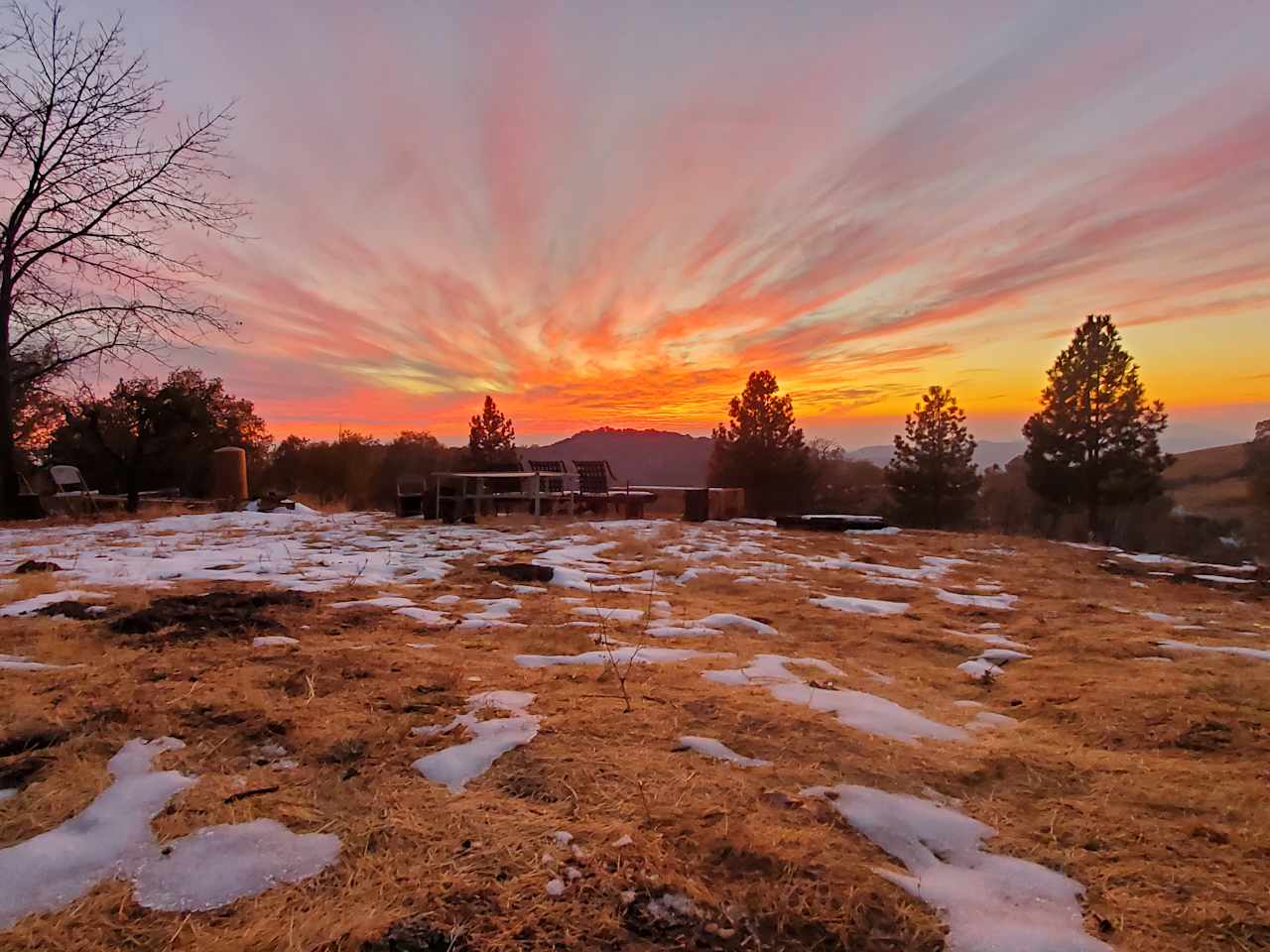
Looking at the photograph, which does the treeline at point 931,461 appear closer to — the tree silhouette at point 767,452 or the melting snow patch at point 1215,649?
the tree silhouette at point 767,452

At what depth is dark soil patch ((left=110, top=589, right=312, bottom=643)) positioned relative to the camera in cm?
303

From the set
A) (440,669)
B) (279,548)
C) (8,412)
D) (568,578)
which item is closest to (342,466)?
(8,412)

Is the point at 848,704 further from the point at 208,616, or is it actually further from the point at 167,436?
the point at 167,436

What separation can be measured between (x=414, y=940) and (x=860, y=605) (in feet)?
12.4

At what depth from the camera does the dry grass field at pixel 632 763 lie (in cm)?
116

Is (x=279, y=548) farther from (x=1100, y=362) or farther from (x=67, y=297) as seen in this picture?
(x=1100, y=362)

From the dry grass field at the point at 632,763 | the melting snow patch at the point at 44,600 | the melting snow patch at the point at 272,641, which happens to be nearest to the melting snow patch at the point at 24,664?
the dry grass field at the point at 632,763

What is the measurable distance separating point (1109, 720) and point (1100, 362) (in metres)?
30.7

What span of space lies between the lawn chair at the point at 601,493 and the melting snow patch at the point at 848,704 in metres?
8.37

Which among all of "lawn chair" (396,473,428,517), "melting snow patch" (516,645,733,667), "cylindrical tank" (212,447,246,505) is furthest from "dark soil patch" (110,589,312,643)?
"cylindrical tank" (212,447,246,505)

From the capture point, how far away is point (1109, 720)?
2.23 metres

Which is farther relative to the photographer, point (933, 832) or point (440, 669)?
point (440, 669)

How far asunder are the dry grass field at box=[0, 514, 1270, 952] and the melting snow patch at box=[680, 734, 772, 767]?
5cm

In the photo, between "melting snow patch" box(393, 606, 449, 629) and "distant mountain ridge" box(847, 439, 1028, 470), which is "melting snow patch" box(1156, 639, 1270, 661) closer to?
"melting snow patch" box(393, 606, 449, 629)
